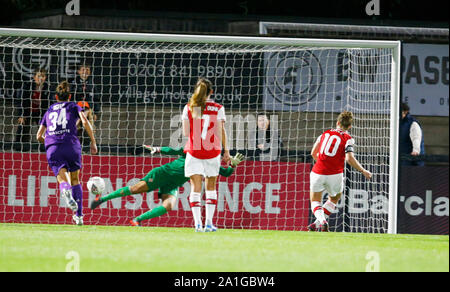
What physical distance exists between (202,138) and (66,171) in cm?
211

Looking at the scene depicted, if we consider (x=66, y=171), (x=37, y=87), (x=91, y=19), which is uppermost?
(x=91, y=19)

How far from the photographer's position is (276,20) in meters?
14.4

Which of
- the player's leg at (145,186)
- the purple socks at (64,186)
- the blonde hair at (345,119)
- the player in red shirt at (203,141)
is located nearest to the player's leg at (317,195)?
the blonde hair at (345,119)

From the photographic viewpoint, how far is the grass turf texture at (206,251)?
558 centimetres

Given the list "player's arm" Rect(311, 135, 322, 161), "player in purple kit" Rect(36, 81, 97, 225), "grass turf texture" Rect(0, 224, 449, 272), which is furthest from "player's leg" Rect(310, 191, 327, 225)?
"player in purple kit" Rect(36, 81, 97, 225)

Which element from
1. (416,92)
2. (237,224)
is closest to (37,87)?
(237,224)

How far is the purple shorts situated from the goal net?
1.27 m

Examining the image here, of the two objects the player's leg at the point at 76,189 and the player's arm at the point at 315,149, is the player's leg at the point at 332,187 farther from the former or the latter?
the player's leg at the point at 76,189

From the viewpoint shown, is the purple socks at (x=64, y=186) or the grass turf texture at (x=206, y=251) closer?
the grass turf texture at (x=206, y=251)

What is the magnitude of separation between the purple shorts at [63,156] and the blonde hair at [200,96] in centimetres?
196

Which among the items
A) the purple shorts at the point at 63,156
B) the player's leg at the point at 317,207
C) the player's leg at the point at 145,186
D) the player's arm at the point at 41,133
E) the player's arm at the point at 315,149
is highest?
the player's arm at the point at 41,133

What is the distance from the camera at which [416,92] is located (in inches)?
568
